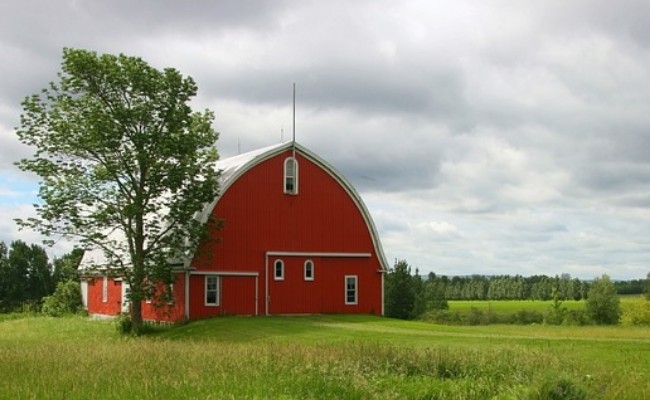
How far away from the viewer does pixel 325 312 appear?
43.6 m

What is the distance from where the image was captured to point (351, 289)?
44844 mm

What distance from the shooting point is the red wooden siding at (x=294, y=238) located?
41.2 m

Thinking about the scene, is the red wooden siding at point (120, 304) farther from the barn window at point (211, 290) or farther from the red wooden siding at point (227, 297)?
the barn window at point (211, 290)

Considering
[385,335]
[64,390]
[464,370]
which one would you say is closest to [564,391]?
[464,370]

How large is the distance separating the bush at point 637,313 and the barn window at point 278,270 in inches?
1388

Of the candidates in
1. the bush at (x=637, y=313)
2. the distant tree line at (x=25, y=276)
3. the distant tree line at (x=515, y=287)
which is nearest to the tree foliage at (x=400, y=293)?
the bush at (x=637, y=313)

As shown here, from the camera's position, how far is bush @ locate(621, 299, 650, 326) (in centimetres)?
6575

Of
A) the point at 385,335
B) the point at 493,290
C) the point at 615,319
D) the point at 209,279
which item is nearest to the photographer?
the point at 385,335

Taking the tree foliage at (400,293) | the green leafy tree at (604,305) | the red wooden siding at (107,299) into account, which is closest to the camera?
the red wooden siding at (107,299)

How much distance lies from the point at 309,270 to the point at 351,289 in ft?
9.12

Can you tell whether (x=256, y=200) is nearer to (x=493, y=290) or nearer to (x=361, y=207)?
(x=361, y=207)

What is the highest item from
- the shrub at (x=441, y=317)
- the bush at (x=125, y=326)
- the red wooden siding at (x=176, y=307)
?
the red wooden siding at (x=176, y=307)

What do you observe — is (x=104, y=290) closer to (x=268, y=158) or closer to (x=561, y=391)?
(x=268, y=158)

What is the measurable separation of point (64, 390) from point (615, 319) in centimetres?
6628
